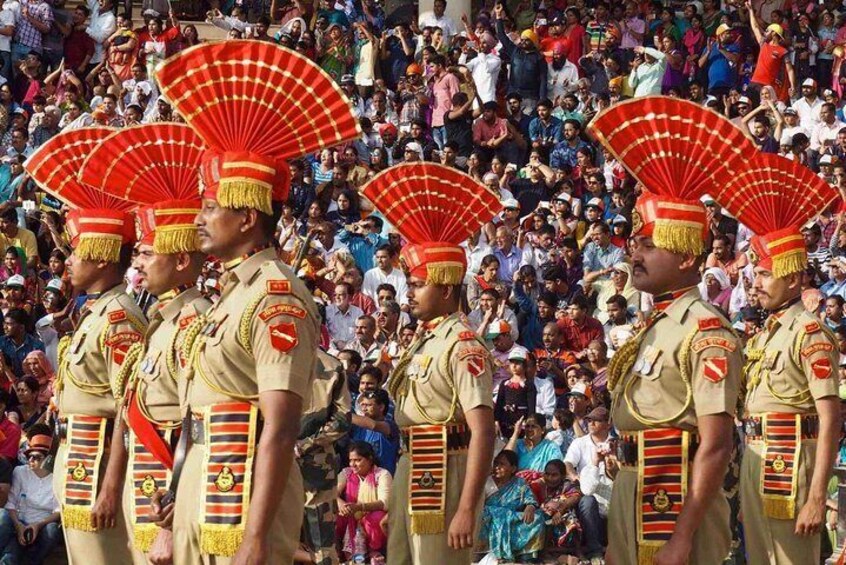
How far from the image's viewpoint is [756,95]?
22.1 meters

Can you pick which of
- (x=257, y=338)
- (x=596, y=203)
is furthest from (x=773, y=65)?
(x=257, y=338)

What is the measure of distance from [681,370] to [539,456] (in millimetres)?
6801

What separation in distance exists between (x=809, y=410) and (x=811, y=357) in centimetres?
30

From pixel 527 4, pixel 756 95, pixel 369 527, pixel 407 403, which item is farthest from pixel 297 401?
pixel 527 4

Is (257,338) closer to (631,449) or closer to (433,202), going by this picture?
(631,449)

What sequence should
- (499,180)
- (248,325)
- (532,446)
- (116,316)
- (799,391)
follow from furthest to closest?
(499,180) → (532,446) → (799,391) → (116,316) → (248,325)

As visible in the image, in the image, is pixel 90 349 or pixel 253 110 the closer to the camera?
pixel 253 110

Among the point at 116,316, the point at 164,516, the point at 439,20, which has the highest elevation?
the point at 439,20

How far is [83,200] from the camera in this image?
8.66 meters

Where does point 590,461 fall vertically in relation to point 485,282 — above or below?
below

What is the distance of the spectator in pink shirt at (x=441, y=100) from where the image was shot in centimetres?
2155

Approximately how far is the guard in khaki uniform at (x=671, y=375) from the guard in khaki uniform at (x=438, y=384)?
1.15 metres

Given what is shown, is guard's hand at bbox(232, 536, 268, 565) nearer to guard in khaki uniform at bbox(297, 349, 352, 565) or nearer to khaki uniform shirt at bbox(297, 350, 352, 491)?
guard in khaki uniform at bbox(297, 349, 352, 565)

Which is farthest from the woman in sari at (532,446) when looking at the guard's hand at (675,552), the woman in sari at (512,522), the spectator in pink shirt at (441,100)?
the spectator in pink shirt at (441,100)
